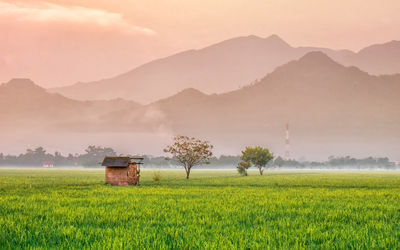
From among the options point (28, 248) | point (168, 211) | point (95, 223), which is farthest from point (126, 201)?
point (28, 248)

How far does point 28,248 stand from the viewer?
45.8ft

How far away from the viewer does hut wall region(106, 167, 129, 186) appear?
52094 mm

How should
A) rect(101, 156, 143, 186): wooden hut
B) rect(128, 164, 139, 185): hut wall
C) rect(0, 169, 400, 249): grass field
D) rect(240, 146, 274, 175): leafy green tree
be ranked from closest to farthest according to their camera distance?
rect(0, 169, 400, 249): grass field, rect(101, 156, 143, 186): wooden hut, rect(128, 164, 139, 185): hut wall, rect(240, 146, 274, 175): leafy green tree

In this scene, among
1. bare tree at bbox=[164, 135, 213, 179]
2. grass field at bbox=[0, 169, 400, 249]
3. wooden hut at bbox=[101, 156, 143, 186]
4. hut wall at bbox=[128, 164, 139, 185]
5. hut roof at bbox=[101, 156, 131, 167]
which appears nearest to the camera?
grass field at bbox=[0, 169, 400, 249]

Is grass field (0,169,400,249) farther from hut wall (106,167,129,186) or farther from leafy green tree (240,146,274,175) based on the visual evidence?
leafy green tree (240,146,274,175)

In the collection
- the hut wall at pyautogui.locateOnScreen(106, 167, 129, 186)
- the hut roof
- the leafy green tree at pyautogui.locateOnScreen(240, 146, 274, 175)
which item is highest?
the leafy green tree at pyautogui.locateOnScreen(240, 146, 274, 175)

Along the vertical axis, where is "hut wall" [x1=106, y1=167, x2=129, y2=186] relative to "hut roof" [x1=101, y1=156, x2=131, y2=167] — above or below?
below

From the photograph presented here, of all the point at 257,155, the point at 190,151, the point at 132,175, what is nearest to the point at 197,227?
the point at 132,175

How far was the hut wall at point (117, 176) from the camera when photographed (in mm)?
52094

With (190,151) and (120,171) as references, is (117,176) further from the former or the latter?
(190,151)

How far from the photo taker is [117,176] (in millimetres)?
52500

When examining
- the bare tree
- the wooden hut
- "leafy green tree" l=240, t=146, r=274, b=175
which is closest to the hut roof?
the wooden hut

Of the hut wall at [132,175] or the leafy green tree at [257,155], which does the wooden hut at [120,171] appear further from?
the leafy green tree at [257,155]

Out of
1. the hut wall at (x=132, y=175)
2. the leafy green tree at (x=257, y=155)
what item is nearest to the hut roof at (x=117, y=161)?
the hut wall at (x=132, y=175)
